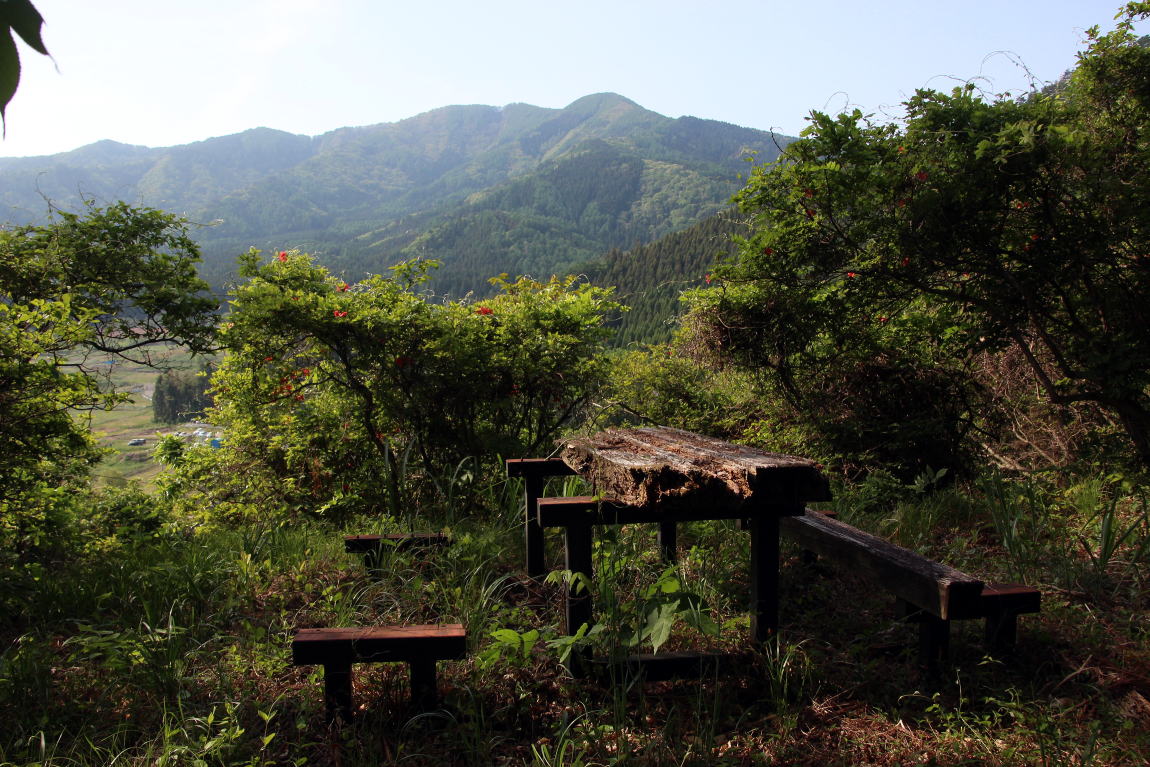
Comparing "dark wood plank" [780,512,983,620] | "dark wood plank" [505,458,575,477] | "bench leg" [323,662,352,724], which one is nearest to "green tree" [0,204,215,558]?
"dark wood plank" [505,458,575,477]

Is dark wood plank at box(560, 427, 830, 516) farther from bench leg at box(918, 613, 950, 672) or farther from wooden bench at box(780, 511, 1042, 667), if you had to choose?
bench leg at box(918, 613, 950, 672)

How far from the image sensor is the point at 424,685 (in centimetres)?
219

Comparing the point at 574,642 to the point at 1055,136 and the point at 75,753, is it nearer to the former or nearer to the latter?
the point at 75,753

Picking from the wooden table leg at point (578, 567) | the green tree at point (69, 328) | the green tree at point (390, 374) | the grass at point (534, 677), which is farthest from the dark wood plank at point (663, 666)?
the green tree at point (69, 328)

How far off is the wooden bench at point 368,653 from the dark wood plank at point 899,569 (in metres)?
1.64

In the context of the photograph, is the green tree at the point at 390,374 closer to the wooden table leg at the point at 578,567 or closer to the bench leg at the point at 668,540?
the bench leg at the point at 668,540

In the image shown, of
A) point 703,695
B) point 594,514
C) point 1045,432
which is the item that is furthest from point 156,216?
point 1045,432

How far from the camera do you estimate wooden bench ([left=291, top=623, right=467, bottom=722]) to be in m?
2.06

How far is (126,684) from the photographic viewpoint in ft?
7.59

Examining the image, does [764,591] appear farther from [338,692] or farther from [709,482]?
[338,692]

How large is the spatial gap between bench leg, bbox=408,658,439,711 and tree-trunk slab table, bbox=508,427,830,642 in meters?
0.55

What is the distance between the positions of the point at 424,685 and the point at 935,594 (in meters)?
1.82

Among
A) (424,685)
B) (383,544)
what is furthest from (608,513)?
(383,544)

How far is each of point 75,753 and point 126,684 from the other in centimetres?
34
